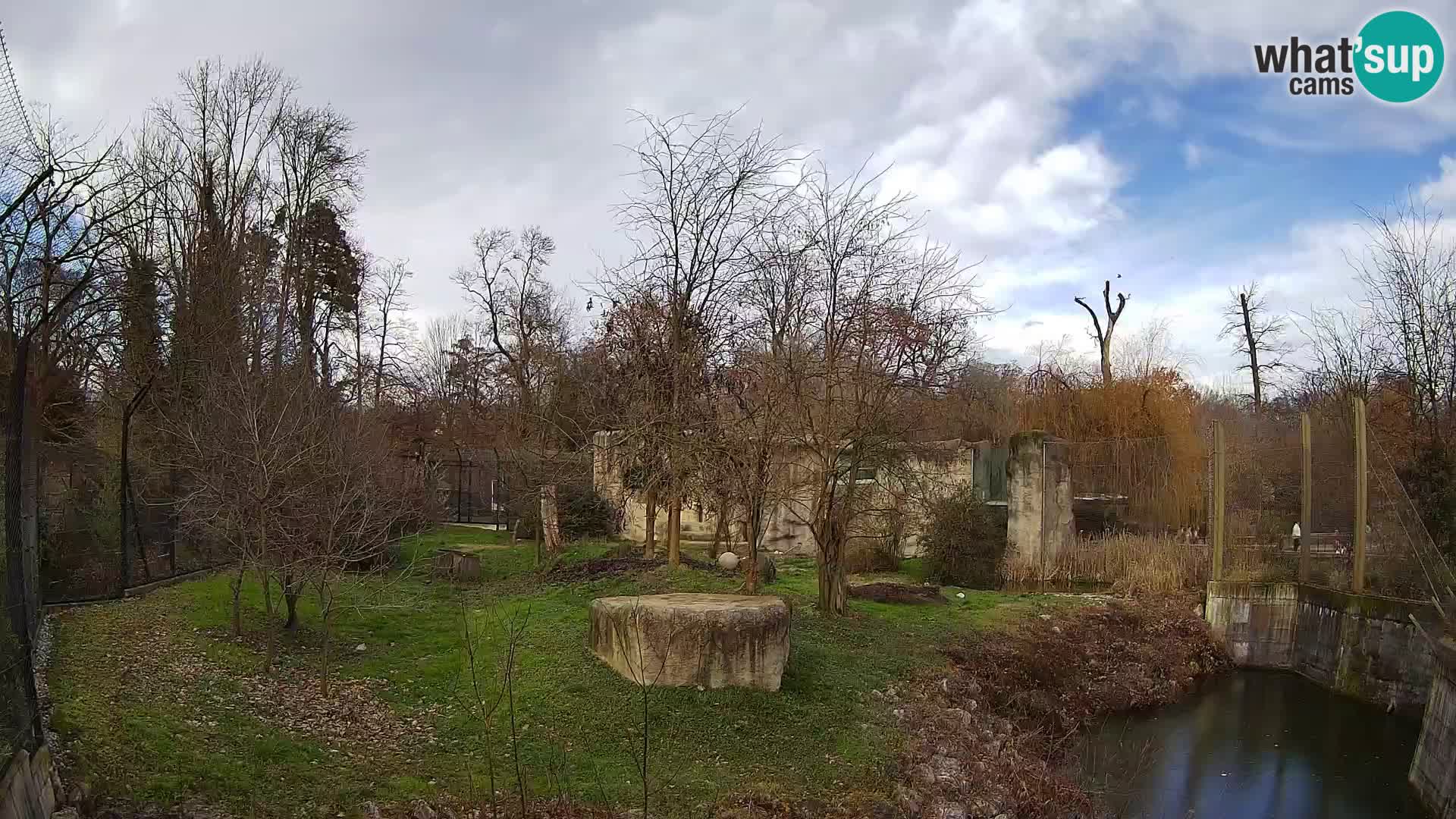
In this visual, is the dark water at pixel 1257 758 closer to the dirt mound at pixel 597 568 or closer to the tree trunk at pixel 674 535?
the tree trunk at pixel 674 535

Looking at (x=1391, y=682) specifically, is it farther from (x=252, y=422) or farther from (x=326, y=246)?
(x=326, y=246)

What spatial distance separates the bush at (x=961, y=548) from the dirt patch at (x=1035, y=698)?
9.77 feet

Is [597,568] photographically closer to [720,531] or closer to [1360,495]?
[720,531]

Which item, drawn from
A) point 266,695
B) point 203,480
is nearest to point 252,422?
point 203,480

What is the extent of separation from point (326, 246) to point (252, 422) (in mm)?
20437

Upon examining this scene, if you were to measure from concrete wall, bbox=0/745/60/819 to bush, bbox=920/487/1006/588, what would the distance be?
1463cm

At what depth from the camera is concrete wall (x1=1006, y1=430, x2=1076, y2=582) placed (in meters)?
18.0

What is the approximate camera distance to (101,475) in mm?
14438

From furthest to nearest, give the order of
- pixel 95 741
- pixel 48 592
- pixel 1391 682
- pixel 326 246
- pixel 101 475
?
1. pixel 326 246
2. pixel 101 475
3. pixel 1391 682
4. pixel 48 592
5. pixel 95 741

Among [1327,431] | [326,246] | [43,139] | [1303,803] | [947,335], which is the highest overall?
[326,246]

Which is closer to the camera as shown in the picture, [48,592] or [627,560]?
[48,592]

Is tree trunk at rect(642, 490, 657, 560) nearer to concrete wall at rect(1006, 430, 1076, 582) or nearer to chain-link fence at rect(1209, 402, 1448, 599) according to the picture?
concrete wall at rect(1006, 430, 1076, 582)

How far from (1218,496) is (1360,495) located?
9.44 ft

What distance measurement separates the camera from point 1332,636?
1341cm
